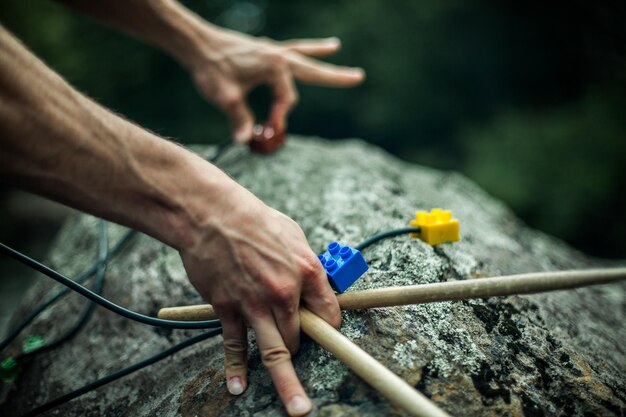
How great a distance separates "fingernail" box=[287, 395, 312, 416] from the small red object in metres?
1.35

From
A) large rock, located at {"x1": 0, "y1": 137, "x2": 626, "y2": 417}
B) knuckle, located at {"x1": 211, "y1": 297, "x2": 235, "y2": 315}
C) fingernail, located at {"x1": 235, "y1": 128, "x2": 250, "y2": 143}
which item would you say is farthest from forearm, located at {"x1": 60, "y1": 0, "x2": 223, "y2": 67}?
knuckle, located at {"x1": 211, "y1": 297, "x2": 235, "y2": 315}

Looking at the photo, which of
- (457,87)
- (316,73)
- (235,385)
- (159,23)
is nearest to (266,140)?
(316,73)

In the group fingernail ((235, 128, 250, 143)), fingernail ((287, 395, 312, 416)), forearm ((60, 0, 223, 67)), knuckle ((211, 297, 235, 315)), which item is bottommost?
fingernail ((235, 128, 250, 143))

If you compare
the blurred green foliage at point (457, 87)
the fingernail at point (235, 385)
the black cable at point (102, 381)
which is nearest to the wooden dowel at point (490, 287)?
the fingernail at point (235, 385)

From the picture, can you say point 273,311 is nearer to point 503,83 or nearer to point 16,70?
point 16,70

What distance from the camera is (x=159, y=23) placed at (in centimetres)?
202

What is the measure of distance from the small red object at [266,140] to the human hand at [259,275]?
1117 mm

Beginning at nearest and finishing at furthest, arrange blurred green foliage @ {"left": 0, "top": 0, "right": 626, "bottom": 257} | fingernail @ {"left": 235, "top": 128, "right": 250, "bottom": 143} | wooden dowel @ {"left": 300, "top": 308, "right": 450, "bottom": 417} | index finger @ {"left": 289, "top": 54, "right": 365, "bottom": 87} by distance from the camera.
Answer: wooden dowel @ {"left": 300, "top": 308, "right": 450, "bottom": 417} < fingernail @ {"left": 235, "top": 128, "right": 250, "bottom": 143} < index finger @ {"left": 289, "top": 54, "right": 365, "bottom": 87} < blurred green foliage @ {"left": 0, "top": 0, "right": 626, "bottom": 257}

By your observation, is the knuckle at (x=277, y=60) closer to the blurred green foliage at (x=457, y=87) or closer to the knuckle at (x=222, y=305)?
the knuckle at (x=222, y=305)

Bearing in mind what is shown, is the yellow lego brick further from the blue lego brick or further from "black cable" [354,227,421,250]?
the blue lego brick

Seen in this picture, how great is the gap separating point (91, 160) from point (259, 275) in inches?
Answer: 15.7

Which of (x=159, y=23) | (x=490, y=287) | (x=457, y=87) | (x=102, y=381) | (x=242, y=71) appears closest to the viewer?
(x=490, y=287)

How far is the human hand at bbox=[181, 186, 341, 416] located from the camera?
905 mm

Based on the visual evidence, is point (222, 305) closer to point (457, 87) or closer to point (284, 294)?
point (284, 294)
